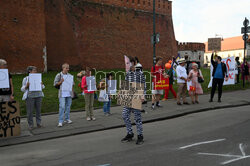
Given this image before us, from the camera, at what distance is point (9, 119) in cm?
663

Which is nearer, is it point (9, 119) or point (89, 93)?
point (9, 119)

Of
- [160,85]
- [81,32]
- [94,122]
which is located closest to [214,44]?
[160,85]

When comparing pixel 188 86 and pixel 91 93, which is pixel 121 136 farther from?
pixel 188 86

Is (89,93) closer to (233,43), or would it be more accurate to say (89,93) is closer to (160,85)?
(160,85)

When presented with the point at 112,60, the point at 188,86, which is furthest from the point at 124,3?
the point at 188,86

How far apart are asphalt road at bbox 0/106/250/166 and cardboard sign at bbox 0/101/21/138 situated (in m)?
0.75

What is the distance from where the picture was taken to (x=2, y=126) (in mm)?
6559

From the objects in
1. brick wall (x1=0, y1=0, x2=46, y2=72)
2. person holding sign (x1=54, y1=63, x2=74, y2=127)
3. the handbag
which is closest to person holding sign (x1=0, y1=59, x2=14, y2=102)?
person holding sign (x1=54, y1=63, x2=74, y2=127)

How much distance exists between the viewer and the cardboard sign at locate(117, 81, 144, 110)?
18.1ft

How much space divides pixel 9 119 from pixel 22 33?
19856mm

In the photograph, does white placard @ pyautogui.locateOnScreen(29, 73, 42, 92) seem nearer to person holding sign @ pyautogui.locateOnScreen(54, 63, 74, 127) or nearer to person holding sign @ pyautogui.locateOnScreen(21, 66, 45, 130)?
person holding sign @ pyautogui.locateOnScreen(21, 66, 45, 130)

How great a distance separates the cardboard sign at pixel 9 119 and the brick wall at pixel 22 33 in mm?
18467

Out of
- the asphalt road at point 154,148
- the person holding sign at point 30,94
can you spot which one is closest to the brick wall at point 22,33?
the person holding sign at point 30,94

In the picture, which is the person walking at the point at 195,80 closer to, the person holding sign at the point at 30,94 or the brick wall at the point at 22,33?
the person holding sign at the point at 30,94
